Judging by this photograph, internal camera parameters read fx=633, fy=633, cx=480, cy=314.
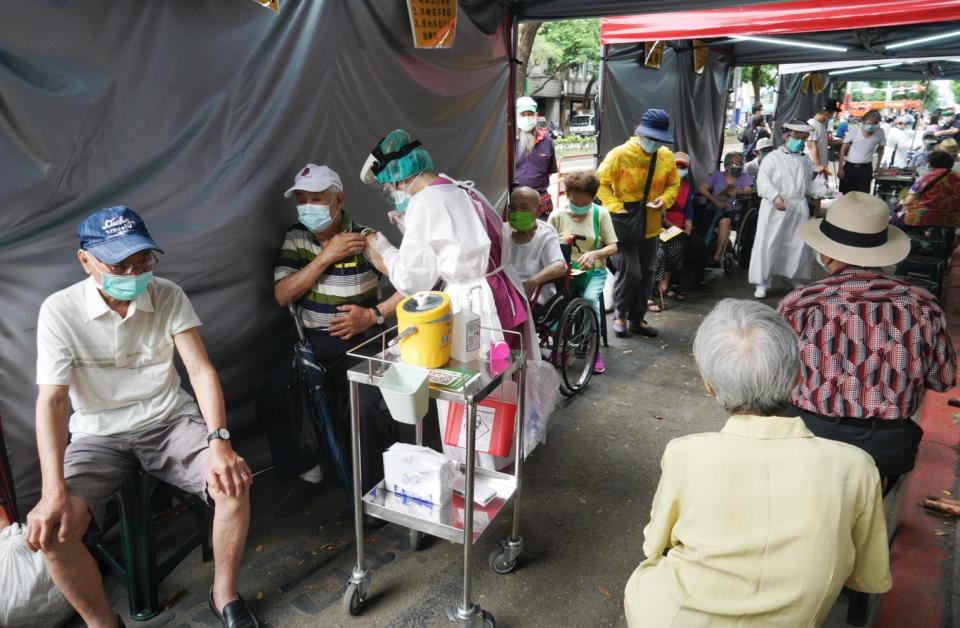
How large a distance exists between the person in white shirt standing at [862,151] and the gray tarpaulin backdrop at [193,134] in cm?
988

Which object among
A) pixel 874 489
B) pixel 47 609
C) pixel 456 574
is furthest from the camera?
pixel 456 574

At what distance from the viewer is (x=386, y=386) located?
202 centimetres

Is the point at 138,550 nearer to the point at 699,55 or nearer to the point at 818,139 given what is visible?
the point at 699,55

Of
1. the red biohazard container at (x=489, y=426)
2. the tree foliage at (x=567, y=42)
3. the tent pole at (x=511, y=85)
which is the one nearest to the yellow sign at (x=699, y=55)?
the tent pole at (x=511, y=85)

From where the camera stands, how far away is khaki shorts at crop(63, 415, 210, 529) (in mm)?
2172

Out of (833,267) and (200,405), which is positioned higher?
(833,267)

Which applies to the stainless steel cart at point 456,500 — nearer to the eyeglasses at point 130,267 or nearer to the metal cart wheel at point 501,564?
the metal cart wheel at point 501,564

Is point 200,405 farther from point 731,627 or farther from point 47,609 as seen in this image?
point 731,627

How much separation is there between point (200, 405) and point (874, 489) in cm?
218

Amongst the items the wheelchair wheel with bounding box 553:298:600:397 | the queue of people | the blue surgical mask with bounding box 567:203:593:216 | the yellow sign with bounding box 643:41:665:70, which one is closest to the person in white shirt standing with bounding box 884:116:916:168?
the yellow sign with bounding box 643:41:665:70

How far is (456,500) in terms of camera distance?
2418mm

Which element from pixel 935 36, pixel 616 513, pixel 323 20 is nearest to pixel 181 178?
pixel 323 20

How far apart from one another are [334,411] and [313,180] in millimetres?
1053

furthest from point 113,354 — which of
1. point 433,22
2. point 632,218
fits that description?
point 632,218
